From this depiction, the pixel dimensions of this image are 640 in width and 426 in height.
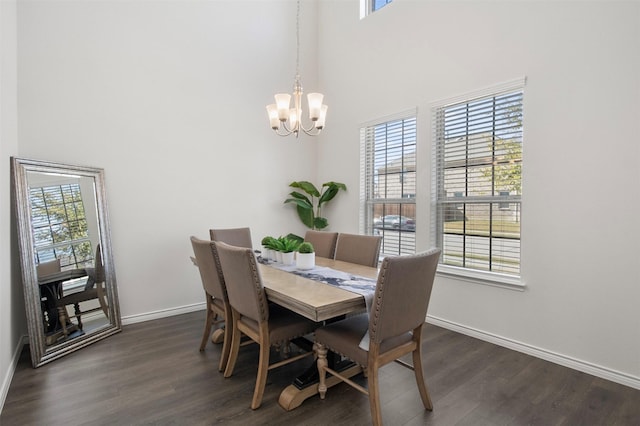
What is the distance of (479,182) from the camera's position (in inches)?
130

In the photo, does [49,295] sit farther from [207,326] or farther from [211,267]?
[211,267]

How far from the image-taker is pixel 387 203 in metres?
4.27

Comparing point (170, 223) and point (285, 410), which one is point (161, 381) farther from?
point (170, 223)

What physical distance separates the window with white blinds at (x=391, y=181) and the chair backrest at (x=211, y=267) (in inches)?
91.5

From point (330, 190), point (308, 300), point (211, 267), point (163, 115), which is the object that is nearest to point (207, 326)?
point (211, 267)

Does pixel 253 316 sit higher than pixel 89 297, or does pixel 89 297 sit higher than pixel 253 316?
pixel 253 316

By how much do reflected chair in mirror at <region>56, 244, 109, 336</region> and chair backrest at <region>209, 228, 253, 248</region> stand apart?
3.60 feet

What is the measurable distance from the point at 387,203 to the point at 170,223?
8.63ft

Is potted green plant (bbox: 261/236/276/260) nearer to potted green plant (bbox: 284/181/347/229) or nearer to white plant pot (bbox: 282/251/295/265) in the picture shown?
white plant pot (bbox: 282/251/295/265)

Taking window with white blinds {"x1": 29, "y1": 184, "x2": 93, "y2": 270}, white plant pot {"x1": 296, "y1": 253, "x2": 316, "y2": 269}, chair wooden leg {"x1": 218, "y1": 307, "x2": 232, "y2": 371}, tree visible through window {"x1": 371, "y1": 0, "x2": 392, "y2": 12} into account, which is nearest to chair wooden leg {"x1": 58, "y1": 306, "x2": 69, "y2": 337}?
window with white blinds {"x1": 29, "y1": 184, "x2": 93, "y2": 270}

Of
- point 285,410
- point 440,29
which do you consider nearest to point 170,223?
point 285,410

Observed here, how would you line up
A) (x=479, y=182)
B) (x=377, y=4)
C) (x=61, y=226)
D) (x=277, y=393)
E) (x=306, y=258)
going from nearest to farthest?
(x=277, y=393)
(x=306, y=258)
(x=61, y=226)
(x=479, y=182)
(x=377, y=4)

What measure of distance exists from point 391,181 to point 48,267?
3.61 m

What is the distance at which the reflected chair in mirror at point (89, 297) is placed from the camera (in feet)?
9.66
